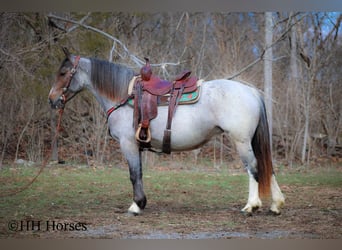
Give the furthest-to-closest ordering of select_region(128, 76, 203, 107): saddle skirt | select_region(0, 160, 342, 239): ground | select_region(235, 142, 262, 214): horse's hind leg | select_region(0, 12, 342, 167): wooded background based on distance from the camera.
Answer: select_region(0, 12, 342, 167): wooded background < select_region(128, 76, 203, 107): saddle skirt < select_region(235, 142, 262, 214): horse's hind leg < select_region(0, 160, 342, 239): ground

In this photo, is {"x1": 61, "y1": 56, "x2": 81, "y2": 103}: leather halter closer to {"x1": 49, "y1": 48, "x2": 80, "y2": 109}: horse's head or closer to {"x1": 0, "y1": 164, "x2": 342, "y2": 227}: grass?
{"x1": 49, "y1": 48, "x2": 80, "y2": 109}: horse's head

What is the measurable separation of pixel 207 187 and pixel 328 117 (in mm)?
1717

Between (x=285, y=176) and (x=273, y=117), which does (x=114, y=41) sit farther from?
(x=285, y=176)

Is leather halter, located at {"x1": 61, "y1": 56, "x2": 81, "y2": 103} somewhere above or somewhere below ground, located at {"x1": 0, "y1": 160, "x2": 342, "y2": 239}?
above

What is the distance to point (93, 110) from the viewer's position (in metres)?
6.07

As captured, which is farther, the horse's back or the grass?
the grass

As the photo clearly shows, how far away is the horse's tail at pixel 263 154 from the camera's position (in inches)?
146

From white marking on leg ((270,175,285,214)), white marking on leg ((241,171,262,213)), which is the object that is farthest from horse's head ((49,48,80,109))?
white marking on leg ((270,175,285,214))

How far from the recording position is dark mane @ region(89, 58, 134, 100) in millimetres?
3941

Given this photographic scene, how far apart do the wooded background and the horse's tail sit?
1.62 m

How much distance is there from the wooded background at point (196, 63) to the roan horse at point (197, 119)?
1.36 metres

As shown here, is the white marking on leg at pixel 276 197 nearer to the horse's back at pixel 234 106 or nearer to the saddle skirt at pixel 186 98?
the horse's back at pixel 234 106

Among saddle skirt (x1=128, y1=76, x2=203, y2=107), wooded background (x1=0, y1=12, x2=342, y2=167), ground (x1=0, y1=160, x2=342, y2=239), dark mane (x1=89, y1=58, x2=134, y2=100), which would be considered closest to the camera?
ground (x1=0, y1=160, x2=342, y2=239)
